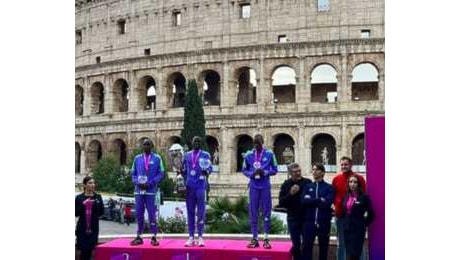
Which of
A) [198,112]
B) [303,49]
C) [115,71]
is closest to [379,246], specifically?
[198,112]

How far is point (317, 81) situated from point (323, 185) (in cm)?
2672

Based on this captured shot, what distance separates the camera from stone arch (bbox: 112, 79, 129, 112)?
38.0 m

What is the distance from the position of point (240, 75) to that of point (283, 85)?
2.64 metres

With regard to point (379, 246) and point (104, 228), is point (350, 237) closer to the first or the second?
point (379, 246)

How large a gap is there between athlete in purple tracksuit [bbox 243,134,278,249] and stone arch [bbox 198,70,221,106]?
25906mm

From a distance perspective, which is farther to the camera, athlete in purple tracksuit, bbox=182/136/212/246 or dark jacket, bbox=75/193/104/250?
athlete in purple tracksuit, bbox=182/136/212/246

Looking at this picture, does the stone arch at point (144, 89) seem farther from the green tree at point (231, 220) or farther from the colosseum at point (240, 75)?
the green tree at point (231, 220)

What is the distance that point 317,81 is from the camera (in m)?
35.2

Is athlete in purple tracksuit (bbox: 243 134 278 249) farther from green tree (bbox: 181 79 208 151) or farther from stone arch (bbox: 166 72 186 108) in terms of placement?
stone arch (bbox: 166 72 186 108)

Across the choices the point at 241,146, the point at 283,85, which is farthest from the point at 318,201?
the point at 283,85

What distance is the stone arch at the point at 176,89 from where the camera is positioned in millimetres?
35969

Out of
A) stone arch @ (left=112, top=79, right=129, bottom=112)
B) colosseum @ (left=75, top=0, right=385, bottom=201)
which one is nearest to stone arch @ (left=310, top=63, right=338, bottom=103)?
colosseum @ (left=75, top=0, right=385, bottom=201)

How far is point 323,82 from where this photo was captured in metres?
35.4

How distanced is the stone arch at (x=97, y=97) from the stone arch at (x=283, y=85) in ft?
37.9
